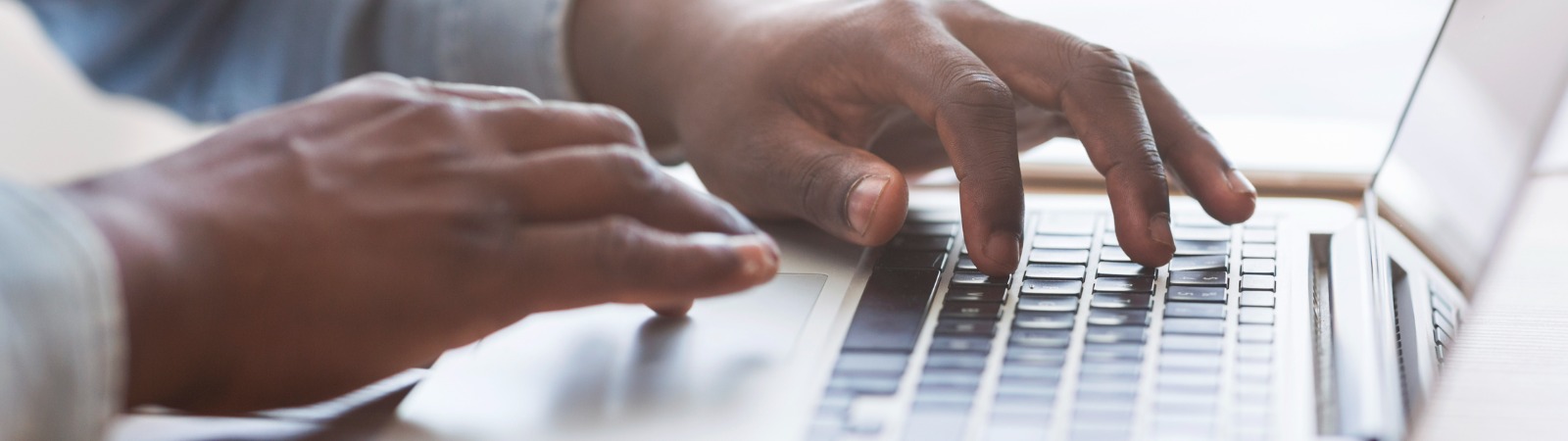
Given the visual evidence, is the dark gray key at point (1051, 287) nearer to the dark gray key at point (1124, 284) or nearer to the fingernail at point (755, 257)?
the dark gray key at point (1124, 284)

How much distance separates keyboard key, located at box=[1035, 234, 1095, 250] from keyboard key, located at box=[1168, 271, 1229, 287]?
0.05 m

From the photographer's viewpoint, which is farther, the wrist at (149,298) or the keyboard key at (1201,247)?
the keyboard key at (1201,247)

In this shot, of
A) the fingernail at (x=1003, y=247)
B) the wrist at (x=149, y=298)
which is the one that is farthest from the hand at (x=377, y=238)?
the fingernail at (x=1003, y=247)

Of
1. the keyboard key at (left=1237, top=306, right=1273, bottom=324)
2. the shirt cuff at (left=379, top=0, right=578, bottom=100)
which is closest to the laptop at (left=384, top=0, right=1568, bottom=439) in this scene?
the keyboard key at (left=1237, top=306, right=1273, bottom=324)

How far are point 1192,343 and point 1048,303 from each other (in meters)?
0.06

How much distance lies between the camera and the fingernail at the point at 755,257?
→ 1.39ft

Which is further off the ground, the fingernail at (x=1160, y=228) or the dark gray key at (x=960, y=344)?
the fingernail at (x=1160, y=228)

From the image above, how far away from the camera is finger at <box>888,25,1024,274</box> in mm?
494

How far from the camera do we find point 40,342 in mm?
308

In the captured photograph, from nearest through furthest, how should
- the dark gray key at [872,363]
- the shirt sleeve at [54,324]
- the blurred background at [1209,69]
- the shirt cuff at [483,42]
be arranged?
1. the shirt sleeve at [54,324]
2. the dark gray key at [872,363]
3. the shirt cuff at [483,42]
4. the blurred background at [1209,69]

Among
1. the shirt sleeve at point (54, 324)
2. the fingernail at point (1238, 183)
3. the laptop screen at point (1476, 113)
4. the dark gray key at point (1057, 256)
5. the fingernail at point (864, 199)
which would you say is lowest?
the shirt sleeve at point (54, 324)

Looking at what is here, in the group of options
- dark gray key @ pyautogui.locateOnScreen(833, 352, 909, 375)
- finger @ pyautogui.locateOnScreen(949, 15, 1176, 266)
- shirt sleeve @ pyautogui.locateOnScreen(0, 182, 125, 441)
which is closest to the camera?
shirt sleeve @ pyautogui.locateOnScreen(0, 182, 125, 441)

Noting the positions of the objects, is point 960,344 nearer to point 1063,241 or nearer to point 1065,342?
point 1065,342

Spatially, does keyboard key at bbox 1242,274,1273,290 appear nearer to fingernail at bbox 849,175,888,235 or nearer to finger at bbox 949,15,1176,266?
finger at bbox 949,15,1176,266
